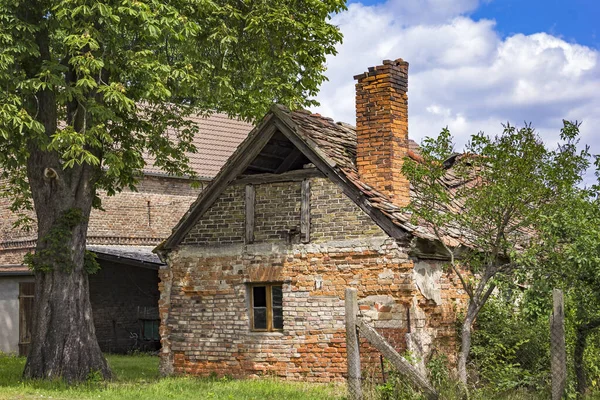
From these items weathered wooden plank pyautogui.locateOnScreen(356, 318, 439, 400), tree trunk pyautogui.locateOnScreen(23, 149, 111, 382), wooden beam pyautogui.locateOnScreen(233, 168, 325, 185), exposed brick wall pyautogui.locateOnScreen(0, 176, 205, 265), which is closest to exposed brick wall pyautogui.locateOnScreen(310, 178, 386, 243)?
wooden beam pyautogui.locateOnScreen(233, 168, 325, 185)

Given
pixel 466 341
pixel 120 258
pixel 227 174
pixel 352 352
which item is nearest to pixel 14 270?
pixel 120 258

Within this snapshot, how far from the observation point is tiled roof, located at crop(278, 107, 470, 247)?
15.0 metres

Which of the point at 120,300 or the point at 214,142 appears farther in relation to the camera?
the point at 214,142

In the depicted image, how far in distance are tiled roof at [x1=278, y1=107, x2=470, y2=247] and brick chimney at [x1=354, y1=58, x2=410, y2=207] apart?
258 millimetres

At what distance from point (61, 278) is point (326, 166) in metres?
5.64

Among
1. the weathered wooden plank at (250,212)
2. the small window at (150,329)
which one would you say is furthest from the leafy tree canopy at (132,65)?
the small window at (150,329)

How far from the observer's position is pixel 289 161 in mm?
17609

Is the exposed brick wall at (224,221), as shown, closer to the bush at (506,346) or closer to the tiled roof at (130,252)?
the bush at (506,346)

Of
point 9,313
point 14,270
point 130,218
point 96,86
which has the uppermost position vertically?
point 96,86

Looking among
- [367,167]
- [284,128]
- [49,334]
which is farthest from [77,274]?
[367,167]

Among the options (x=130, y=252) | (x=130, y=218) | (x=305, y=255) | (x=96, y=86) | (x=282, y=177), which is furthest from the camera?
(x=130, y=218)

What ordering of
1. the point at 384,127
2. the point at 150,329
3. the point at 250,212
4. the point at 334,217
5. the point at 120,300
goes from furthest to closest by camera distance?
the point at 120,300, the point at 150,329, the point at 250,212, the point at 384,127, the point at 334,217

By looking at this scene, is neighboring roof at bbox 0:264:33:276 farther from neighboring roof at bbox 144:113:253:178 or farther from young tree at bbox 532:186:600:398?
young tree at bbox 532:186:600:398

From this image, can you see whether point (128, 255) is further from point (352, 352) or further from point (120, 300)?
point (352, 352)
